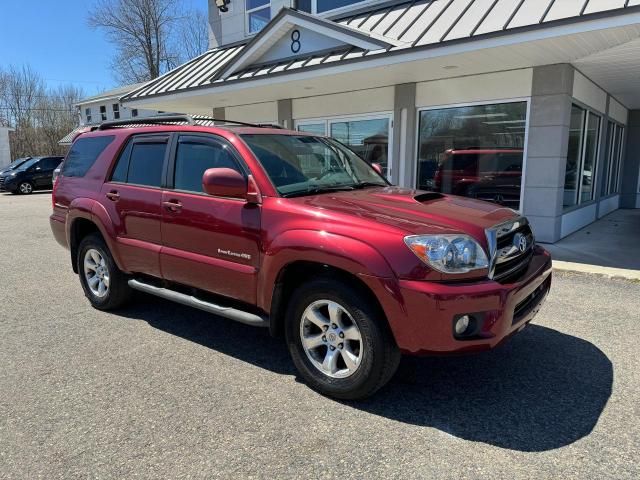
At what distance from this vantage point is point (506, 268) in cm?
317

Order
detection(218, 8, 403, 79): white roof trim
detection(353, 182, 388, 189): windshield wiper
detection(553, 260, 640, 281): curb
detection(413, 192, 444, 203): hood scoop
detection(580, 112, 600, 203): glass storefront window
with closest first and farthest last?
detection(413, 192, 444, 203): hood scoop, detection(353, 182, 388, 189): windshield wiper, detection(553, 260, 640, 281): curb, detection(218, 8, 403, 79): white roof trim, detection(580, 112, 600, 203): glass storefront window

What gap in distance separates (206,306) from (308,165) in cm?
144

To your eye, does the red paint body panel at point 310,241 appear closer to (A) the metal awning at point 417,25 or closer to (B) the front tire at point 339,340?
(B) the front tire at point 339,340

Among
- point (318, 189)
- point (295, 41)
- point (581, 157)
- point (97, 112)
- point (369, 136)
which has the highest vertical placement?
point (97, 112)

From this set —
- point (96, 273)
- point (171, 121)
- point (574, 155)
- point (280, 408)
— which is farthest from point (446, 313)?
point (574, 155)

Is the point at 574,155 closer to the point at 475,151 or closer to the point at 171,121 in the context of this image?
the point at 475,151

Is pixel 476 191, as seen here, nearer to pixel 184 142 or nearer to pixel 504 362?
pixel 504 362

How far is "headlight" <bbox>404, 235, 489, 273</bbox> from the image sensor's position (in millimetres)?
2812

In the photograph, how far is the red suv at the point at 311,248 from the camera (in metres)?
2.84

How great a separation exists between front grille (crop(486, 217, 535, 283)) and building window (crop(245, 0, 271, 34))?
39.3 ft

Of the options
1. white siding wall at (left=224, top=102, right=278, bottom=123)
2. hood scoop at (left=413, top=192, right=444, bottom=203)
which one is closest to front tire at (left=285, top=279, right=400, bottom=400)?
hood scoop at (left=413, top=192, right=444, bottom=203)

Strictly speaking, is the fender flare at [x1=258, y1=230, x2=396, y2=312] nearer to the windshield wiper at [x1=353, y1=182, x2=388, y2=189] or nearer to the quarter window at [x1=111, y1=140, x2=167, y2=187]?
the windshield wiper at [x1=353, y1=182, x2=388, y2=189]

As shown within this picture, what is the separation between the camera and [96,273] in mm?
5059

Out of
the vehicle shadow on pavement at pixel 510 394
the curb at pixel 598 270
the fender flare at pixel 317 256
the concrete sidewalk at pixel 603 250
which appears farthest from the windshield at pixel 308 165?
the concrete sidewalk at pixel 603 250
